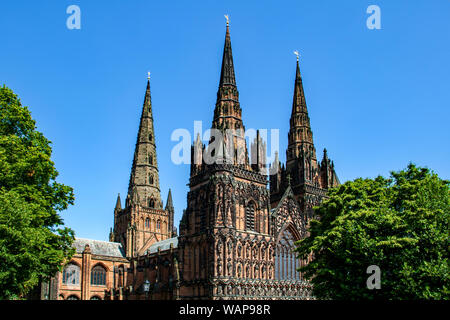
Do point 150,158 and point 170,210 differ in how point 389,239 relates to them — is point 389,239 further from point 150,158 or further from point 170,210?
point 150,158

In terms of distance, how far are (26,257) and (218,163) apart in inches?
1046

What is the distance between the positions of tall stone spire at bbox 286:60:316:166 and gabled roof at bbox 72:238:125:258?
103 ft

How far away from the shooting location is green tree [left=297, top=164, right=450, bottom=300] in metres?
26.2

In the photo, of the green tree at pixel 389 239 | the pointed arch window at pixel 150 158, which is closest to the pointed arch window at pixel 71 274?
the pointed arch window at pixel 150 158

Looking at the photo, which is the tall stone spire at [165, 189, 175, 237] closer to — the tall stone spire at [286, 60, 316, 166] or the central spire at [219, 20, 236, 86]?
the tall stone spire at [286, 60, 316, 166]

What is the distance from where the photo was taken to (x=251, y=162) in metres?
52.9

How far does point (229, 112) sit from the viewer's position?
53094 millimetres

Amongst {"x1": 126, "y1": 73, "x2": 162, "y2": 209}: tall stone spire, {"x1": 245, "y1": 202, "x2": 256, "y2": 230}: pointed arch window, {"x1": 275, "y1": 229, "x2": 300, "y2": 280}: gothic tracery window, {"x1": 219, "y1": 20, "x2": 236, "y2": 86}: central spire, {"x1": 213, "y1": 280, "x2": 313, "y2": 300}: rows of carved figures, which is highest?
{"x1": 219, "y1": 20, "x2": 236, "y2": 86}: central spire

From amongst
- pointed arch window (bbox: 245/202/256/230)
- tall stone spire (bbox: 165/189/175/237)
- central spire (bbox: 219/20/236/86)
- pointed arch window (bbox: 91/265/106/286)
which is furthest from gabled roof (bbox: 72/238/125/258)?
central spire (bbox: 219/20/236/86)

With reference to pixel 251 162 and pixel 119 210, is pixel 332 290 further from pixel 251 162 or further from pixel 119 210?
pixel 119 210

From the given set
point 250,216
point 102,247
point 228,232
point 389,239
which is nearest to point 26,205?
point 389,239

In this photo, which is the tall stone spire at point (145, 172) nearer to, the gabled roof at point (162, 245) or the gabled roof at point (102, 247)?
the gabled roof at point (162, 245)

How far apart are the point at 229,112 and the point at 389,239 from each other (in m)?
29.2

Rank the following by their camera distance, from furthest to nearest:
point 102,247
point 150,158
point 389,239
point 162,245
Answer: point 150,158
point 102,247
point 162,245
point 389,239
